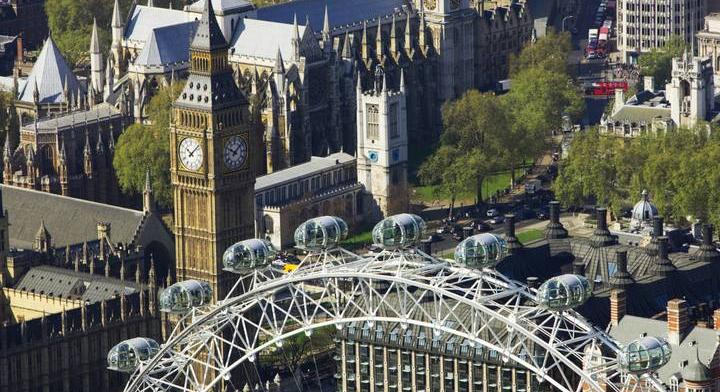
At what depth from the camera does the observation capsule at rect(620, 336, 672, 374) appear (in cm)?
15950

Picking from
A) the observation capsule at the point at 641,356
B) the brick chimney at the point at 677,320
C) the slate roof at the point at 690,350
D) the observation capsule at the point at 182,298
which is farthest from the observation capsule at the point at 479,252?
the brick chimney at the point at 677,320

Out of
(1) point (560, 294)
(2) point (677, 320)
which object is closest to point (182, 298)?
(1) point (560, 294)

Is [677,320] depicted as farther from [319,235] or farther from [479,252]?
[479,252]

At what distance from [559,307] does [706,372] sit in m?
26.1

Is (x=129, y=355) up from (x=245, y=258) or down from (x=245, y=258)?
down

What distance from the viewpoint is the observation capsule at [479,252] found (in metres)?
168

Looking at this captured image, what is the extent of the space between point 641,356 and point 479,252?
487 inches

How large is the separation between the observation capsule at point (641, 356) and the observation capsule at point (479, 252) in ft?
36.2

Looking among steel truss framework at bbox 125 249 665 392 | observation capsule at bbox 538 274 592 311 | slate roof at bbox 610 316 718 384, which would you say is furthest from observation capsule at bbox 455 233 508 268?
slate roof at bbox 610 316 718 384

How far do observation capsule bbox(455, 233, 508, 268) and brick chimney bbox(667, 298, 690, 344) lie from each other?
27724mm

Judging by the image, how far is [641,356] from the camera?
160 meters

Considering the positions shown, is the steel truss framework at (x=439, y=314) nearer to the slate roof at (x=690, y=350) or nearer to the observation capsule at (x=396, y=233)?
the observation capsule at (x=396, y=233)

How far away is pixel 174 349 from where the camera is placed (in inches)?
7589

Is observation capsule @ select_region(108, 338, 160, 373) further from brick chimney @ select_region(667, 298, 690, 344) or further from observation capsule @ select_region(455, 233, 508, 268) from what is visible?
brick chimney @ select_region(667, 298, 690, 344)
